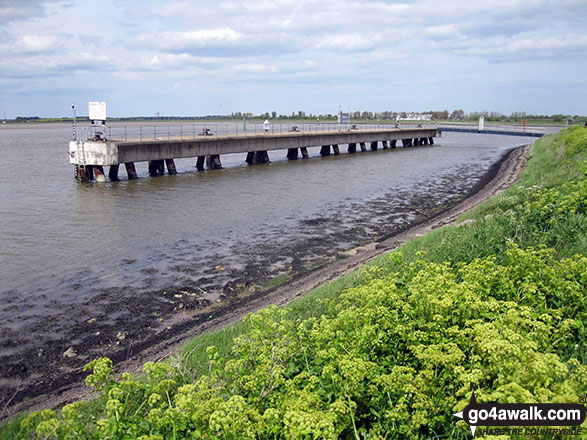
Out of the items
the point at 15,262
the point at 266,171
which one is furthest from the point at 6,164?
the point at 15,262

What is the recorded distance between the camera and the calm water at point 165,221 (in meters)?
14.0

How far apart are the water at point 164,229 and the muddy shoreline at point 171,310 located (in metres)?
0.11

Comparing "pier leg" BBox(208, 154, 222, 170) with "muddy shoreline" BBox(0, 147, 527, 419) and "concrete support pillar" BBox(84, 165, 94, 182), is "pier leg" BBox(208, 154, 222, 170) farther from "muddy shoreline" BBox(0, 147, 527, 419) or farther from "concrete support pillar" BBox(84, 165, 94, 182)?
"muddy shoreline" BBox(0, 147, 527, 419)

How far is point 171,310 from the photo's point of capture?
476 inches

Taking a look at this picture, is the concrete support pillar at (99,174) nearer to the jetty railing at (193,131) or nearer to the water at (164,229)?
the water at (164,229)

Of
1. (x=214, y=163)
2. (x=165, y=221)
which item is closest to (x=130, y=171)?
(x=214, y=163)

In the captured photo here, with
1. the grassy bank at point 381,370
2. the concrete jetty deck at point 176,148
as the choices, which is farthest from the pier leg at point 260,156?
the grassy bank at point 381,370

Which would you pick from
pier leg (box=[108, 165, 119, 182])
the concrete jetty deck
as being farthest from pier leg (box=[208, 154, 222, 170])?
pier leg (box=[108, 165, 119, 182])

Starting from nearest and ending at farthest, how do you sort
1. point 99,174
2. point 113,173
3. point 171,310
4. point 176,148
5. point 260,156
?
point 171,310 < point 99,174 < point 113,173 < point 176,148 < point 260,156

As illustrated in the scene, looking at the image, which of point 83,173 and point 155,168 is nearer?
point 83,173

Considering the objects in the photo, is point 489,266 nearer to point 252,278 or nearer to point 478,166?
point 252,278

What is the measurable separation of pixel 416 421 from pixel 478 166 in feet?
154

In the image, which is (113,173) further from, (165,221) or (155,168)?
(165,221)

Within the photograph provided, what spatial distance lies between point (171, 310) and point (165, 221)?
9.99 meters
